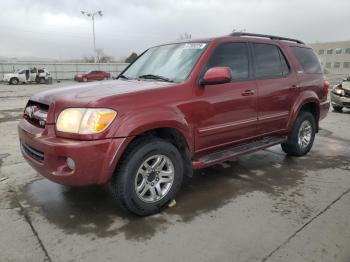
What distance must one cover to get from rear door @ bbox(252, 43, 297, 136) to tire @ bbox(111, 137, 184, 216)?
1610 millimetres

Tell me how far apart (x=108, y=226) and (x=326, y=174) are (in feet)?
10.4

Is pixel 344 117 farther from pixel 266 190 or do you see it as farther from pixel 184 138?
pixel 184 138

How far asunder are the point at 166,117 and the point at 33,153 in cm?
140

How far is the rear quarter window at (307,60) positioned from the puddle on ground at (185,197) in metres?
1.50

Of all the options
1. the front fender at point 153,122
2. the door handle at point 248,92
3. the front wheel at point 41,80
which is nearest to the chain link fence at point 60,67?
the front wheel at point 41,80

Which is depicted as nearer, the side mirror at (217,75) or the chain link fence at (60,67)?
the side mirror at (217,75)

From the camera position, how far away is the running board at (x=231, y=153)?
3781 mm

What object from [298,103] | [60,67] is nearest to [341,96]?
[298,103]

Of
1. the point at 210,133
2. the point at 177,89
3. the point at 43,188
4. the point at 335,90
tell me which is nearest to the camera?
the point at 177,89

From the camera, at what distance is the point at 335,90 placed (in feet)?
36.6

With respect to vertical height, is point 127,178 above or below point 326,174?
above

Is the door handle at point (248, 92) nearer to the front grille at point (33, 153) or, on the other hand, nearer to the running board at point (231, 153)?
the running board at point (231, 153)

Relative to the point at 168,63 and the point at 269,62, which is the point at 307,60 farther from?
the point at 168,63

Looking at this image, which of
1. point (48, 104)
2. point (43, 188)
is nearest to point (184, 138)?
point (48, 104)
